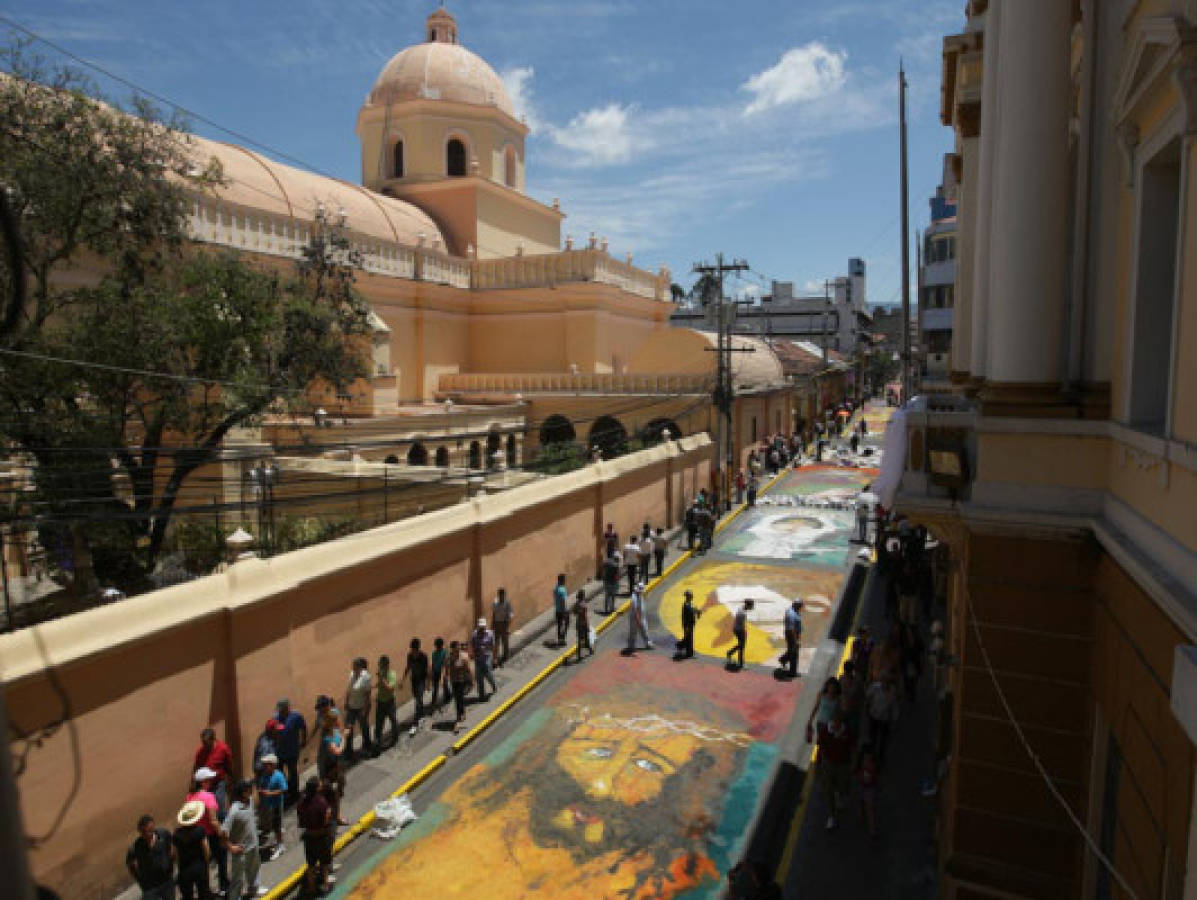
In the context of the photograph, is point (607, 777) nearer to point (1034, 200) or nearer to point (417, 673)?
point (417, 673)

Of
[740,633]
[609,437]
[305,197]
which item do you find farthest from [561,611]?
[305,197]

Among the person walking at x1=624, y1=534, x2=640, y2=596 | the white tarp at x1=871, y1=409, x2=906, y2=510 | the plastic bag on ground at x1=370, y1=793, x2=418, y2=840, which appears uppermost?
the white tarp at x1=871, y1=409, x2=906, y2=510

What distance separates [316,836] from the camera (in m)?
7.77

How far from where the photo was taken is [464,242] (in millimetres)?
33438

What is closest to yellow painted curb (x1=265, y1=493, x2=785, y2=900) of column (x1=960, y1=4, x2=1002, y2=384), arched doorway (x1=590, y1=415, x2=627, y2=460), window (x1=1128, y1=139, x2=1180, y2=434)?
column (x1=960, y1=4, x2=1002, y2=384)

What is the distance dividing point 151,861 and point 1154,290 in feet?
29.5

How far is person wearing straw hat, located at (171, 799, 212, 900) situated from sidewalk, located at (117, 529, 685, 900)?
0.83 metres

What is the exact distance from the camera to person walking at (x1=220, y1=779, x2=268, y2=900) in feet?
24.7

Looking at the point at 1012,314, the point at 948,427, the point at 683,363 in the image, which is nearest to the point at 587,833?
the point at 948,427

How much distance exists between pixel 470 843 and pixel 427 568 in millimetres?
4322

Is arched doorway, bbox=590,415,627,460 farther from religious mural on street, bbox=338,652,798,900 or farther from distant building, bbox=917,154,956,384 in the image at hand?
distant building, bbox=917,154,956,384

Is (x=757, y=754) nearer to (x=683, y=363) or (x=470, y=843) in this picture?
(x=470, y=843)

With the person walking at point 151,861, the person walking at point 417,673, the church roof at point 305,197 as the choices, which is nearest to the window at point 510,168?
the church roof at point 305,197

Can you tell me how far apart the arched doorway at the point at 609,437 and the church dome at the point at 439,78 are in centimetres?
1571
